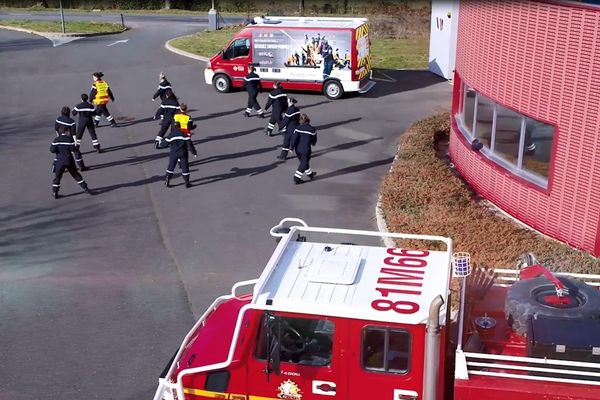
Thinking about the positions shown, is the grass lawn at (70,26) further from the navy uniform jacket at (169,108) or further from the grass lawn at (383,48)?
the navy uniform jacket at (169,108)

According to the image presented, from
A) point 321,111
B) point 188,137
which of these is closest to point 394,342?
point 188,137

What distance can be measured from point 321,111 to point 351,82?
1936mm

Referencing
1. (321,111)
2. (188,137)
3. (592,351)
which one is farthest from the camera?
(321,111)

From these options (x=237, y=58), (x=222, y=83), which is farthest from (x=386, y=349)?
(x=222, y=83)

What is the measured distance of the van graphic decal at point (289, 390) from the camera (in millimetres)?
6707

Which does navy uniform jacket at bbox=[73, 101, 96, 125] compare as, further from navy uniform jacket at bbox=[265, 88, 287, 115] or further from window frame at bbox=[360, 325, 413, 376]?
window frame at bbox=[360, 325, 413, 376]

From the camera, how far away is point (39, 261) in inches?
506

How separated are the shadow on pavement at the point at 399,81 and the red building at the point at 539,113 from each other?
1005 cm

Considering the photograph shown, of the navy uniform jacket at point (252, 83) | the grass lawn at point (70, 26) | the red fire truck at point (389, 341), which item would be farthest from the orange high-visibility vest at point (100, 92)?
the grass lawn at point (70, 26)

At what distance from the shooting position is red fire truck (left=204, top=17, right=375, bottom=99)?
24.3 meters

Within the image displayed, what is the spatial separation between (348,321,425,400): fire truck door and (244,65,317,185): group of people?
994 cm

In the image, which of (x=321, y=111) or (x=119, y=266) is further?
(x=321, y=111)

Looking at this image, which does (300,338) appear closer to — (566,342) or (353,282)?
(353,282)

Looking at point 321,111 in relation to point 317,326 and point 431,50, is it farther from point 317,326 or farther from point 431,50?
point 317,326
